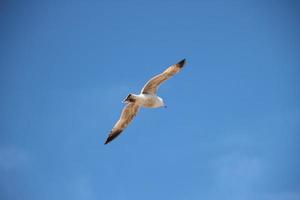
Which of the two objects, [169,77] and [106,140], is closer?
[169,77]

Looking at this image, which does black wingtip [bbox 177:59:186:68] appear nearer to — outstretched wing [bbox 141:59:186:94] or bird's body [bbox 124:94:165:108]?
outstretched wing [bbox 141:59:186:94]

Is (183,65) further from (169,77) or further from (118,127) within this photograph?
(118,127)

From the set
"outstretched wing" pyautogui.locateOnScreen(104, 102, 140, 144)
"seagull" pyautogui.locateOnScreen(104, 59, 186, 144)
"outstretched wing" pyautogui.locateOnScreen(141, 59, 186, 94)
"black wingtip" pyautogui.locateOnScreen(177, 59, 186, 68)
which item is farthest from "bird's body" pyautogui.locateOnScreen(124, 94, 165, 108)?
"black wingtip" pyautogui.locateOnScreen(177, 59, 186, 68)

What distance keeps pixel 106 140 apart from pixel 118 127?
65cm

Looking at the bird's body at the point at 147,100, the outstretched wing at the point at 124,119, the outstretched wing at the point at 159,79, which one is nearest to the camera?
the bird's body at the point at 147,100

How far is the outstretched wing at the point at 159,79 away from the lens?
18.1m

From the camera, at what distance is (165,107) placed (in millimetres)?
19109

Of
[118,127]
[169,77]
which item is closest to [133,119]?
[118,127]

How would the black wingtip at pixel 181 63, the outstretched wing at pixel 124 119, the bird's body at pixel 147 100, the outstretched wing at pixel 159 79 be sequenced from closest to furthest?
1. the bird's body at pixel 147 100
2. the outstretched wing at pixel 159 79
3. the black wingtip at pixel 181 63
4. the outstretched wing at pixel 124 119

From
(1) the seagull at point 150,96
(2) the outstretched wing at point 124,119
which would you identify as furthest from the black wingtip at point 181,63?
(2) the outstretched wing at point 124,119

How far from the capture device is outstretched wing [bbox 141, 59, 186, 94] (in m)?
18.1

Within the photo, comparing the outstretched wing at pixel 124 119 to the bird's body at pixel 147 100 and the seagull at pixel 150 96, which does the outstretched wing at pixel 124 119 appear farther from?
the bird's body at pixel 147 100

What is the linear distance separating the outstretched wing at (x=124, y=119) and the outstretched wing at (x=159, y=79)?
0.69m

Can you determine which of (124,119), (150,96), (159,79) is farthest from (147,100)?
(124,119)
